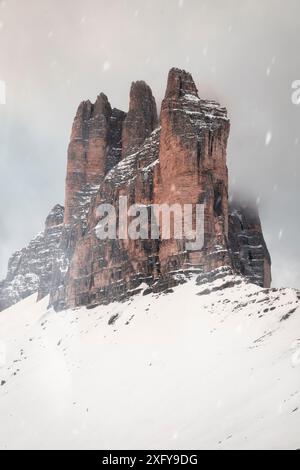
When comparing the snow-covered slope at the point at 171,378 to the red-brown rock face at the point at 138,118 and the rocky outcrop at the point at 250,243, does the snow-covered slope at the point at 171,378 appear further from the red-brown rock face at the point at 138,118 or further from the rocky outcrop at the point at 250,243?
the red-brown rock face at the point at 138,118

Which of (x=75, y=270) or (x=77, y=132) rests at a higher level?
(x=77, y=132)

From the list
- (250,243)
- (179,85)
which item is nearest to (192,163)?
(179,85)

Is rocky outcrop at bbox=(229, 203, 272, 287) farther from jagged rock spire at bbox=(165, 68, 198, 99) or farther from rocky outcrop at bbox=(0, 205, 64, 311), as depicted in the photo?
rocky outcrop at bbox=(0, 205, 64, 311)

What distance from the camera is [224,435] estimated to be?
23.1 m

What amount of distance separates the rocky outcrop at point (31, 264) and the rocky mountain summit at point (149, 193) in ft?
86.7

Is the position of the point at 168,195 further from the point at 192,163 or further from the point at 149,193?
the point at 149,193

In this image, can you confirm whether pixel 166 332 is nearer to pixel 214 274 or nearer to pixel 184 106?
pixel 214 274

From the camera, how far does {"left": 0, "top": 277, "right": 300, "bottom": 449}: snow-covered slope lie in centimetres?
2464

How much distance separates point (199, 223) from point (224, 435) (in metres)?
42.3

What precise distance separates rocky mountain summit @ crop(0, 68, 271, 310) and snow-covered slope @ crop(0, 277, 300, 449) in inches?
199

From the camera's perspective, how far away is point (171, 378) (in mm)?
36406

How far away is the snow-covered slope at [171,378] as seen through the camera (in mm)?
24641

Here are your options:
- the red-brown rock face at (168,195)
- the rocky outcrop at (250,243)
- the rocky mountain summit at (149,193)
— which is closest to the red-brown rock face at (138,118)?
the rocky mountain summit at (149,193)
